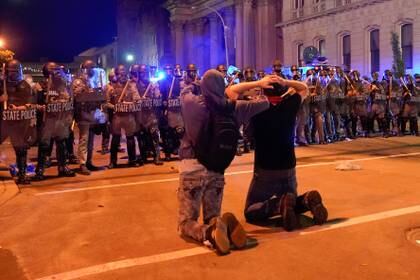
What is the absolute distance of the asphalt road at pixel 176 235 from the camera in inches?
202

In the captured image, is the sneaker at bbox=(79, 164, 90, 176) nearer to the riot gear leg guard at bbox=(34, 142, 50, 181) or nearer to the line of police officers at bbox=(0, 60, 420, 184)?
the line of police officers at bbox=(0, 60, 420, 184)

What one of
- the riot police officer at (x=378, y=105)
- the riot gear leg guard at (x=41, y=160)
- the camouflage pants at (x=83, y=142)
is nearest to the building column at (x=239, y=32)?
the riot police officer at (x=378, y=105)

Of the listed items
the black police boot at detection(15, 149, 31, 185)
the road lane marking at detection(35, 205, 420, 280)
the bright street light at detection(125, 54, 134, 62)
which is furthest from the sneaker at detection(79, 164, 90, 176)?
the bright street light at detection(125, 54, 134, 62)

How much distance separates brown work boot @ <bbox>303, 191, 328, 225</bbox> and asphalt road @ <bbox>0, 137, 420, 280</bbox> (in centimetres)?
16

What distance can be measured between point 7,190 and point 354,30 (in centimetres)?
2976

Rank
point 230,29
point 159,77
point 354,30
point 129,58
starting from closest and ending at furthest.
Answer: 1. point 159,77
2. point 354,30
3. point 230,29
4. point 129,58

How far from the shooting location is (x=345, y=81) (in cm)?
1734

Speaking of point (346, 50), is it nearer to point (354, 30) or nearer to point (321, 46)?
point (354, 30)

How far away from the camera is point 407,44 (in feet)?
102

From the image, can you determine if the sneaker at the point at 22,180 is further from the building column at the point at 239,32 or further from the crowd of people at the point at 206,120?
the building column at the point at 239,32

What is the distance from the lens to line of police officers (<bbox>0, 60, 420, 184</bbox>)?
9.79m

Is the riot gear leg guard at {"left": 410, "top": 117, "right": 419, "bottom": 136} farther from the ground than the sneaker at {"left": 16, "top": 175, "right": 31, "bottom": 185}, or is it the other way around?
the riot gear leg guard at {"left": 410, "top": 117, "right": 419, "bottom": 136}

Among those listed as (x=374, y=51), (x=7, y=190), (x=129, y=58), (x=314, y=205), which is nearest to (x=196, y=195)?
(x=314, y=205)

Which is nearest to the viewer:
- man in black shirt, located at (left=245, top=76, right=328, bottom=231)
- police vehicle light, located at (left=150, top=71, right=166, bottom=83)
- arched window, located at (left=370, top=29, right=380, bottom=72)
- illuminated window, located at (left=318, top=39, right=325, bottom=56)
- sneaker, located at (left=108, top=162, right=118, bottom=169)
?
man in black shirt, located at (left=245, top=76, right=328, bottom=231)
